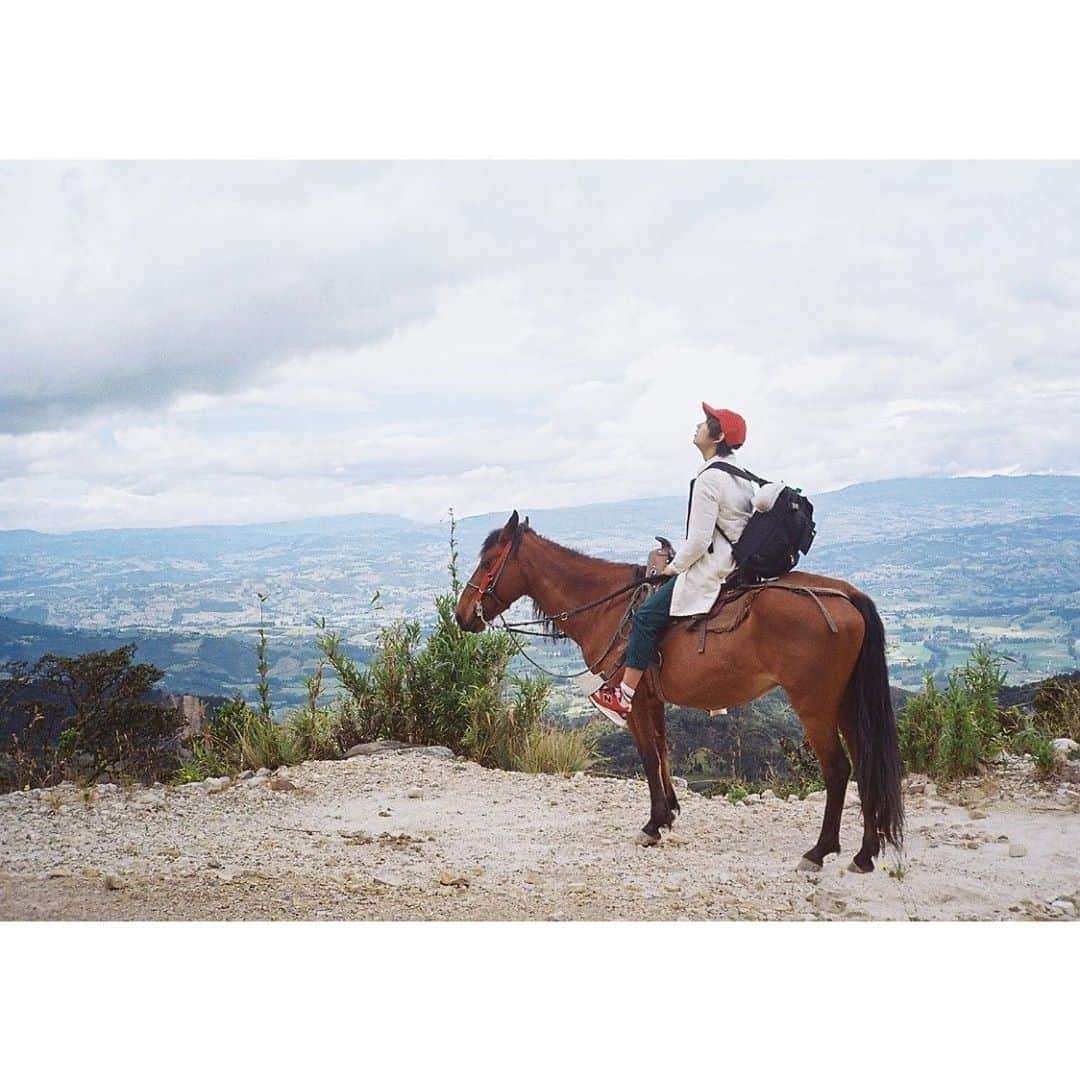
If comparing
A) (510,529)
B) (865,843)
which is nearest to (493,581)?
(510,529)

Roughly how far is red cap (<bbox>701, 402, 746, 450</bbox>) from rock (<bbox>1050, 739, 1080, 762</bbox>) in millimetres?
2955

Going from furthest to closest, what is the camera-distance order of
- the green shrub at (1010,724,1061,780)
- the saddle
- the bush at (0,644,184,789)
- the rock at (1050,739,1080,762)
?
the bush at (0,644,184,789) < the rock at (1050,739,1080,762) < the green shrub at (1010,724,1061,780) < the saddle

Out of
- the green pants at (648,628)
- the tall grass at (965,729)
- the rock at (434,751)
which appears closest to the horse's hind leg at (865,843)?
the green pants at (648,628)

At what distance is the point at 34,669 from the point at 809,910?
4.66m

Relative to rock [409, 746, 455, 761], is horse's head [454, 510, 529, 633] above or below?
above

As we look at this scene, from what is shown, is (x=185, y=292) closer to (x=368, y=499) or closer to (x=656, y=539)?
(x=368, y=499)

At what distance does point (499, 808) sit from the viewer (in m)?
5.54

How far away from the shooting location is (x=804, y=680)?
436cm

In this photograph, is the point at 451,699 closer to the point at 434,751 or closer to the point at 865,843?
the point at 434,751

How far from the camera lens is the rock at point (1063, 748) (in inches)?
230

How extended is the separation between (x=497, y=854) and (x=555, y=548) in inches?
61.4

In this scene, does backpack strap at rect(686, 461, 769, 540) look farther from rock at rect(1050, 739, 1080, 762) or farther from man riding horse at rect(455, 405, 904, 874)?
rock at rect(1050, 739, 1080, 762)

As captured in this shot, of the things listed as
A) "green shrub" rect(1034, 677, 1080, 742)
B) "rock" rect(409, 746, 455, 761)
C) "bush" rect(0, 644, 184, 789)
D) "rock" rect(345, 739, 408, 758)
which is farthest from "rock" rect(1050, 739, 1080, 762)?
"bush" rect(0, 644, 184, 789)

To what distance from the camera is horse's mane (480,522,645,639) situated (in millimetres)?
5172
